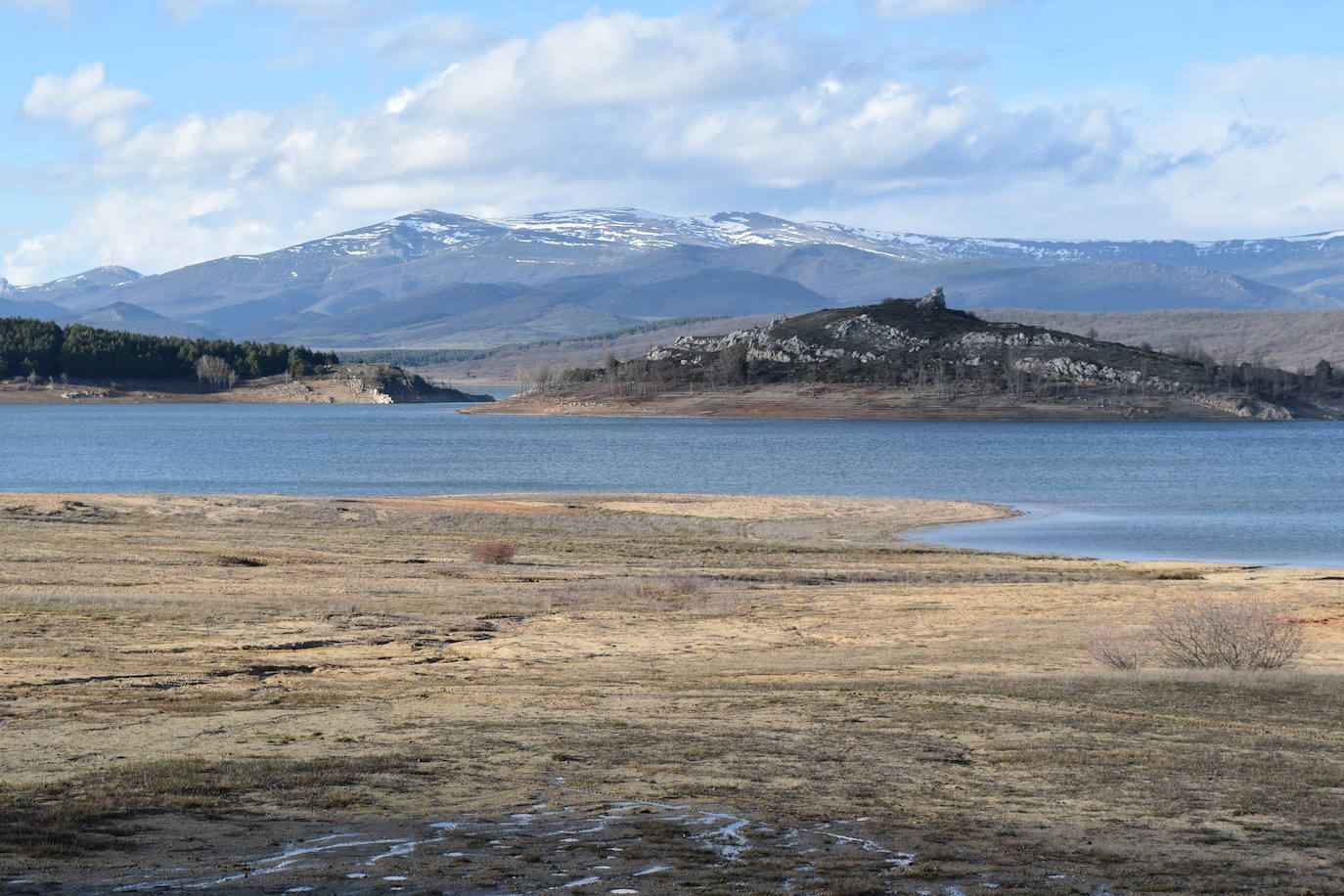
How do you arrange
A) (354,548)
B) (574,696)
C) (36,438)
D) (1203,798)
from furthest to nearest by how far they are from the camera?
(36,438) → (354,548) → (574,696) → (1203,798)

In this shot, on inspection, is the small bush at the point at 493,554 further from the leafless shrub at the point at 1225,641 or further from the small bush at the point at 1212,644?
the leafless shrub at the point at 1225,641

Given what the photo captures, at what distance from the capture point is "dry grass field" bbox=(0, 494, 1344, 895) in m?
12.0

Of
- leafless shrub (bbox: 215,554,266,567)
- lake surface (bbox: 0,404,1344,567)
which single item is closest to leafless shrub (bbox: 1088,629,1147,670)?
leafless shrub (bbox: 215,554,266,567)

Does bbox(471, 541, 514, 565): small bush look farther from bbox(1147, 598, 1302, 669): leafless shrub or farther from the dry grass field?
bbox(1147, 598, 1302, 669): leafless shrub

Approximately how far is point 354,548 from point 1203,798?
36128 millimetres

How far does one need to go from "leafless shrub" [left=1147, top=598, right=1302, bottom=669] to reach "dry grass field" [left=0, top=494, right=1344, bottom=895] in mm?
743

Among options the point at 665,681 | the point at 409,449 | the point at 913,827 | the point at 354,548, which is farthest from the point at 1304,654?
the point at 409,449

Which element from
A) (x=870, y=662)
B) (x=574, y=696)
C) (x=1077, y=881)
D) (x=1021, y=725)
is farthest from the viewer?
(x=870, y=662)

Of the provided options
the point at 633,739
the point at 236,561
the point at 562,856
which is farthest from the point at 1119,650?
the point at 236,561

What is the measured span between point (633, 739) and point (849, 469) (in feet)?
284

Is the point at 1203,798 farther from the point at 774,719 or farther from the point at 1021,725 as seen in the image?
the point at 774,719

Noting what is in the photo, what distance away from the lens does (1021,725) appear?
18.9 m

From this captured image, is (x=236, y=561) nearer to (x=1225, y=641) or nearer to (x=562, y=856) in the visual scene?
(x=1225, y=641)

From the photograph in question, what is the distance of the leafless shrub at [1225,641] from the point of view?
25.6 metres
